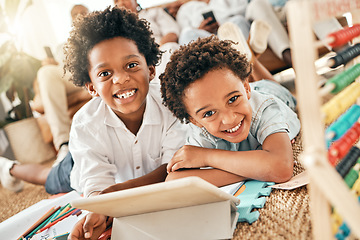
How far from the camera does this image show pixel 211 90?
877 mm

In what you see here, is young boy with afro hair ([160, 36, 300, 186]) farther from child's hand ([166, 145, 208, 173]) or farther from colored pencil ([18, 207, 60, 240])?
colored pencil ([18, 207, 60, 240])

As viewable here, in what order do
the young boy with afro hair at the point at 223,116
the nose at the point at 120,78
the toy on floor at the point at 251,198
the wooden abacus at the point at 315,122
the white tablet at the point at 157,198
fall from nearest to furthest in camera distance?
the wooden abacus at the point at 315,122, the white tablet at the point at 157,198, the toy on floor at the point at 251,198, the young boy with afro hair at the point at 223,116, the nose at the point at 120,78

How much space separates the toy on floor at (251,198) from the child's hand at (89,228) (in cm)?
36

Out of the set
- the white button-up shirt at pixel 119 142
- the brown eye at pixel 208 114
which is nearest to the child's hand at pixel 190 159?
the brown eye at pixel 208 114

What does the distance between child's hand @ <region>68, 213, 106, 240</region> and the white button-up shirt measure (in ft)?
0.74

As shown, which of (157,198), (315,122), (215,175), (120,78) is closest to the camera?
(315,122)

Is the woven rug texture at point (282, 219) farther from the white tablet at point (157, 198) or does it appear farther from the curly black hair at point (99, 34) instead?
the curly black hair at point (99, 34)

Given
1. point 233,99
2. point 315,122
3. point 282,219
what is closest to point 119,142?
point 233,99

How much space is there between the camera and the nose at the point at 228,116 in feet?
Result: 2.88

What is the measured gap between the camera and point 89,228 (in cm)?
82

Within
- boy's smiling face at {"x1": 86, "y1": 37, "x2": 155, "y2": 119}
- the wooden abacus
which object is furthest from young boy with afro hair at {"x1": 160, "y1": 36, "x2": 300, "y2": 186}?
the wooden abacus

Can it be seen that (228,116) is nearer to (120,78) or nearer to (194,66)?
(194,66)

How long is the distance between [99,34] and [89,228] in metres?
0.63

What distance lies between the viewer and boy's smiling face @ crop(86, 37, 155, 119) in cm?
105
